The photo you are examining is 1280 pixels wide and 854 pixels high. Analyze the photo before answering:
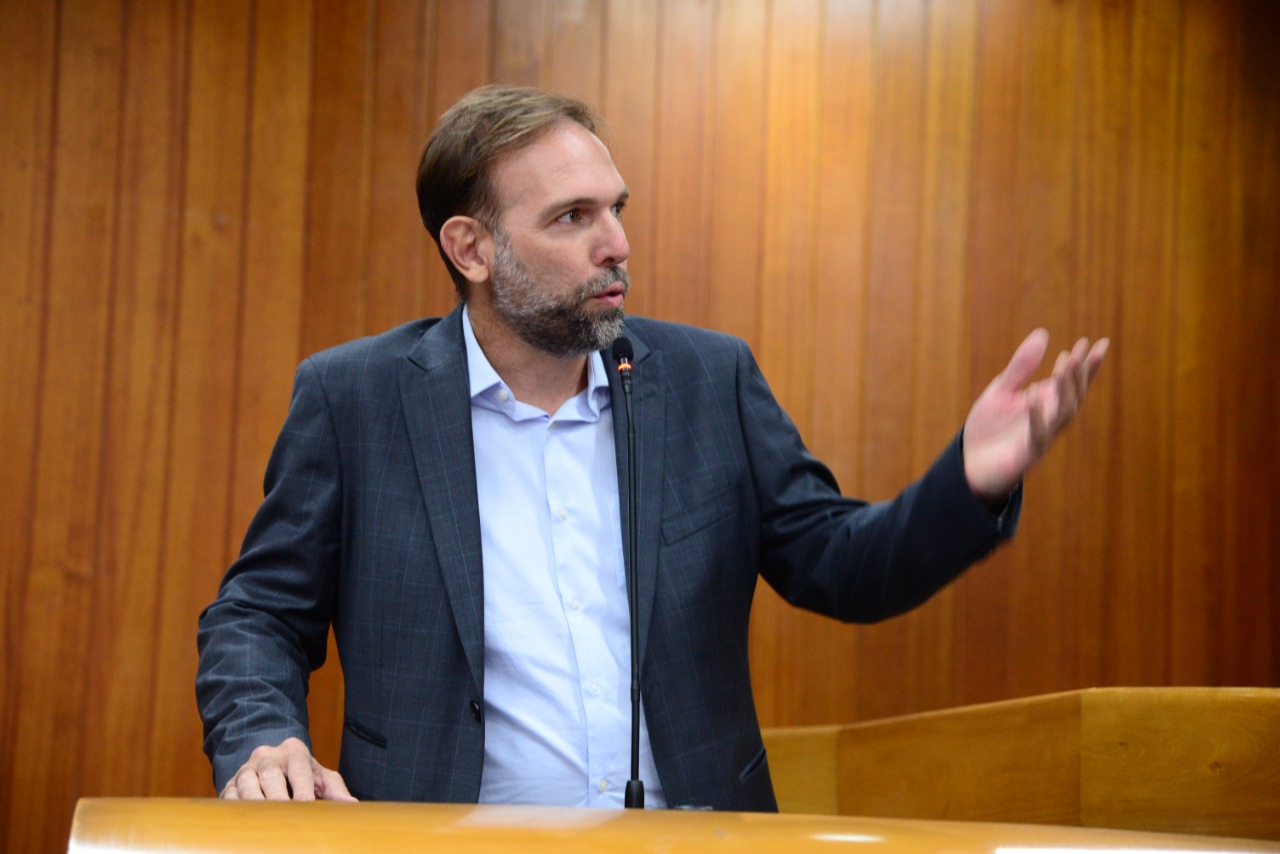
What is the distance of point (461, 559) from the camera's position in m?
1.83

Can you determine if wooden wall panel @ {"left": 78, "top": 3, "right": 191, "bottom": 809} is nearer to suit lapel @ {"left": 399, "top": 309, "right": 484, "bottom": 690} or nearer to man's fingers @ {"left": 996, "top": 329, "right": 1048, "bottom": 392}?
suit lapel @ {"left": 399, "top": 309, "right": 484, "bottom": 690}

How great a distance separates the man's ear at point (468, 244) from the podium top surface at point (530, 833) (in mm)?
1316

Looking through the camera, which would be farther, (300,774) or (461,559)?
(461,559)

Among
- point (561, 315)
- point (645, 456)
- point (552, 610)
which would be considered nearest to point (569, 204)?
point (561, 315)

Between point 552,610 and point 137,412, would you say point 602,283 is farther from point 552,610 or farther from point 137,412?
point 137,412

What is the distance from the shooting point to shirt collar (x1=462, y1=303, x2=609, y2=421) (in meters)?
1.99

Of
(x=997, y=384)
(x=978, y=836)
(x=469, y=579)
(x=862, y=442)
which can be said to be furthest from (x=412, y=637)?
(x=862, y=442)

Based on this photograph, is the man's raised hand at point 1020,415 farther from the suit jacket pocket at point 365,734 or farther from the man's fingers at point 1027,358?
the suit jacket pocket at point 365,734

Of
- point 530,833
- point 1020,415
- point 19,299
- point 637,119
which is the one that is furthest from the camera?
point 637,119

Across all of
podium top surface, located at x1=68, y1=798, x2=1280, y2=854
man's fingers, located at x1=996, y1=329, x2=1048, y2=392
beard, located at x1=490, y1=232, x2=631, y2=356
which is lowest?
podium top surface, located at x1=68, y1=798, x2=1280, y2=854

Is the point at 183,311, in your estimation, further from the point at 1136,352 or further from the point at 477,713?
the point at 1136,352

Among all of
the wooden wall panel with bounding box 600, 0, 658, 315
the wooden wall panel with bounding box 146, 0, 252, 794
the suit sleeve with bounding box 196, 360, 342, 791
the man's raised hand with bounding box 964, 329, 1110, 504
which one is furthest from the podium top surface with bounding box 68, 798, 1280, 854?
the wooden wall panel with bounding box 600, 0, 658, 315

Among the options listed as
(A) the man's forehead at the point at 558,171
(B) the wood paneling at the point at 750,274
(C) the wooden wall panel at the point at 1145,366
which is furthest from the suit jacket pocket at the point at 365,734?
(C) the wooden wall panel at the point at 1145,366

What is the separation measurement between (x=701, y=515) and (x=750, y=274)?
1.48 m
